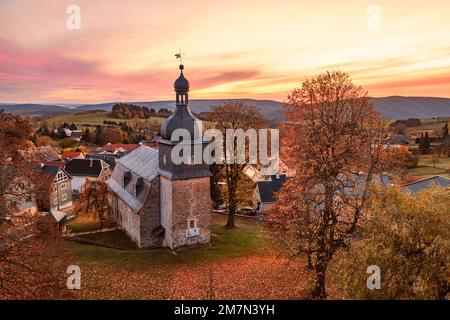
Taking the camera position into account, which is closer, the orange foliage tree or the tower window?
the orange foliage tree

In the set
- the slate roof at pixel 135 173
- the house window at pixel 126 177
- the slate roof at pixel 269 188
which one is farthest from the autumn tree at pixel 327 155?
the slate roof at pixel 269 188

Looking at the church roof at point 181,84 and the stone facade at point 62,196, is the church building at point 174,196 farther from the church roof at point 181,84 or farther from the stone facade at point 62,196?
the stone facade at point 62,196

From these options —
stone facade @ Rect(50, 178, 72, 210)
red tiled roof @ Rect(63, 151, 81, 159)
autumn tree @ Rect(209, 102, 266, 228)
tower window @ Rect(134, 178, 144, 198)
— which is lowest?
stone facade @ Rect(50, 178, 72, 210)

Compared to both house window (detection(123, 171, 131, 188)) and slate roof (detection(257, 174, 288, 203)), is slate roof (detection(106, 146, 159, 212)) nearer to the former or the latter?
house window (detection(123, 171, 131, 188))

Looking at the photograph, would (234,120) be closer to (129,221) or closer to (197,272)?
(129,221)

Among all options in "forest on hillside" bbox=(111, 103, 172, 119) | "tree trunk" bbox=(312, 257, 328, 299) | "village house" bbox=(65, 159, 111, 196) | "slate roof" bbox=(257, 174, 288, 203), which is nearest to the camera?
"tree trunk" bbox=(312, 257, 328, 299)

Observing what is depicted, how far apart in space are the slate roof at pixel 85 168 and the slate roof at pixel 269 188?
34933 mm

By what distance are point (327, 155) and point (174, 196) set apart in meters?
15.4

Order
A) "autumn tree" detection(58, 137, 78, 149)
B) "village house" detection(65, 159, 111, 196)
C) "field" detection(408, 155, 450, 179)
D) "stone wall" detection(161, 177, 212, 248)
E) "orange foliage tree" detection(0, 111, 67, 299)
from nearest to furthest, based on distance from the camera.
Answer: "orange foliage tree" detection(0, 111, 67, 299) → "stone wall" detection(161, 177, 212, 248) → "field" detection(408, 155, 450, 179) → "village house" detection(65, 159, 111, 196) → "autumn tree" detection(58, 137, 78, 149)

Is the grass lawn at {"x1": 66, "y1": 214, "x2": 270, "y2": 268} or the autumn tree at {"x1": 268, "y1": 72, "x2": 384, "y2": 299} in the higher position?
the autumn tree at {"x1": 268, "y1": 72, "x2": 384, "y2": 299}

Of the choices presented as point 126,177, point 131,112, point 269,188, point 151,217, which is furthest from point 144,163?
point 131,112

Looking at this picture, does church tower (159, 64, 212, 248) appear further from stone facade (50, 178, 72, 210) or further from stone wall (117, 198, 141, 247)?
stone facade (50, 178, 72, 210)

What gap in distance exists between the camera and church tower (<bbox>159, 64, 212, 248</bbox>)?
1201 inches

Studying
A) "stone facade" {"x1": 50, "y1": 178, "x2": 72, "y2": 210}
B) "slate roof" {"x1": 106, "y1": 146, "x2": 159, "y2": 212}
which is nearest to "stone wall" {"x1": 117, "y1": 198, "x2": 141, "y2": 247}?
"slate roof" {"x1": 106, "y1": 146, "x2": 159, "y2": 212}
